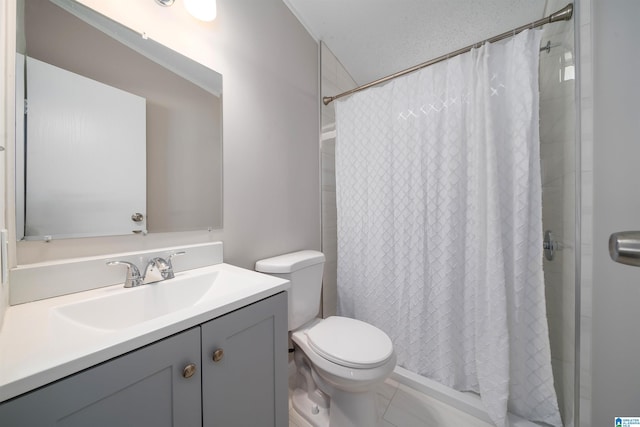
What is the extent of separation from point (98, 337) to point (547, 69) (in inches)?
78.3

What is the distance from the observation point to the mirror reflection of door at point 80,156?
640mm

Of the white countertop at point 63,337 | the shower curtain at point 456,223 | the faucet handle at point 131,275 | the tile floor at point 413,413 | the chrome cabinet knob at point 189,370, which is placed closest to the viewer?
the white countertop at point 63,337

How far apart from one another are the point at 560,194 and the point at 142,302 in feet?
5.86

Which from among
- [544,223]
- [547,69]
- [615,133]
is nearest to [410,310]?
[544,223]

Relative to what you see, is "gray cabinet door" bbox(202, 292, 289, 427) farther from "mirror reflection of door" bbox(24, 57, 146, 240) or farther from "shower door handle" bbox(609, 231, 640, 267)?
"shower door handle" bbox(609, 231, 640, 267)

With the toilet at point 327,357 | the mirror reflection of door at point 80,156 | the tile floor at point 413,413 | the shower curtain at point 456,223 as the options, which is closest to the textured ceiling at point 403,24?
the shower curtain at point 456,223

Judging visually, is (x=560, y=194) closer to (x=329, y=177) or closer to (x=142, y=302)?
(x=329, y=177)

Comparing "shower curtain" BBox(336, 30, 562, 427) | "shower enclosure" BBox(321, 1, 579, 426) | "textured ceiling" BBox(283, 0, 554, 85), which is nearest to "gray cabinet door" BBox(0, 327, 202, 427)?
"shower curtain" BBox(336, 30, 562, 427)

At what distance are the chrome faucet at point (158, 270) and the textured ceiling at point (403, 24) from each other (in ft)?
5.49

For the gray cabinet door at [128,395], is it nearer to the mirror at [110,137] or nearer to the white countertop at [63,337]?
the white countertop at [63,337]

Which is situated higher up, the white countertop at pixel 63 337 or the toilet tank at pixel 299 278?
the white countertop at pixel 63 337

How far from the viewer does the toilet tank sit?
113 cm

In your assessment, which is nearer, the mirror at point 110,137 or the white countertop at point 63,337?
the white countertop at point 63,337

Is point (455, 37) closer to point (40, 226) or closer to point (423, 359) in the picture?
point (423, 359)
